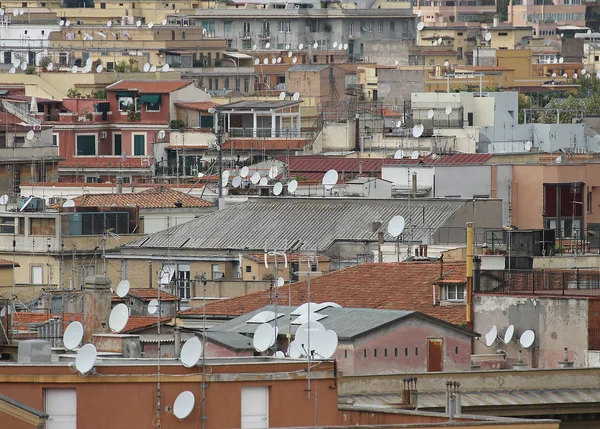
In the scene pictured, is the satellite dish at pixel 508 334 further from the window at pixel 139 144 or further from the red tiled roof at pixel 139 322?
the window at pixel 139 144

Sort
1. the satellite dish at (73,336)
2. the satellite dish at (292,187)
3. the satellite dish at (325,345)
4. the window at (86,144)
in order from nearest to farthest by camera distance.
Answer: the satellite dish at (325,345) < the satellite dish at (73,336) < the satellite dish at (292,187) < the window at (86,144)

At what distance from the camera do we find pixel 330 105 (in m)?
108

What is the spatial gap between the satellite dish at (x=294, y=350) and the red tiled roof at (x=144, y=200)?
1204 inches

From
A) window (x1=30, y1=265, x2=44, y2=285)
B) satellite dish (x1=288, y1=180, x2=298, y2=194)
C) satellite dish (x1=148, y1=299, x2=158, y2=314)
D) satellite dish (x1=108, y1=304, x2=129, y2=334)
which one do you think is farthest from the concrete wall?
satellite dish (x1=288, y1=180, x2=298, y2=194)

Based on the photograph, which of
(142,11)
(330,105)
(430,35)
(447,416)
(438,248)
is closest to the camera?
(447,416)

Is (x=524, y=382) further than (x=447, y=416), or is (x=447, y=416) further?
(x=524, y=382)

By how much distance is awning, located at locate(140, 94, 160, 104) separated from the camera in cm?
9550

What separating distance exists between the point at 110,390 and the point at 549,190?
35.4 m

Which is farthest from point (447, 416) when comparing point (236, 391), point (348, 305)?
point (348, 305)

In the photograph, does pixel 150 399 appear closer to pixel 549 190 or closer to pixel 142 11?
pixel 549 190

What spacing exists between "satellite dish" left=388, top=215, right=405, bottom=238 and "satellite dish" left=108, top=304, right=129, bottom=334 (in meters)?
18.4

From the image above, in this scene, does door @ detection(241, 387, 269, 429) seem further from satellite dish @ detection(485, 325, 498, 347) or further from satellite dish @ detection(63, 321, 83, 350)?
satellite dish @ detection(485, 325, 498, 347)

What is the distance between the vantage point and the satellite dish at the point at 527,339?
39.6 m

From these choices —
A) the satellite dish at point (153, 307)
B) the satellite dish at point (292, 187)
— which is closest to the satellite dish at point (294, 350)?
the satellite dish at point (153, 307)
